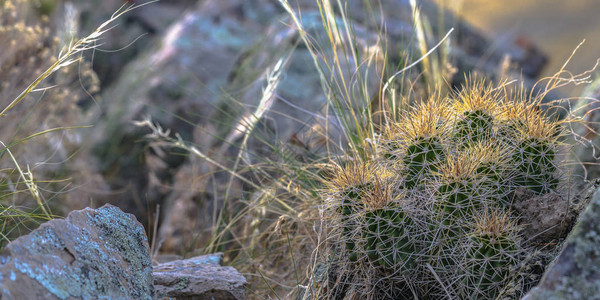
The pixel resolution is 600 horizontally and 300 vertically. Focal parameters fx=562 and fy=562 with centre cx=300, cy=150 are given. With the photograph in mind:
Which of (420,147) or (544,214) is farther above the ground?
(420,147)

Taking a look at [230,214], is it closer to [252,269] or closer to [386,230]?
[252,269]

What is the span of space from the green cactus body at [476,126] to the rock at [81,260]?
1150 mm

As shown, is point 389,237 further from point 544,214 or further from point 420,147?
point 544,214

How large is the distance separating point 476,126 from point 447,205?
1.13 feet

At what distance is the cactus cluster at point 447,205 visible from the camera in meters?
1.71

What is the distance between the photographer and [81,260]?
4.75ft

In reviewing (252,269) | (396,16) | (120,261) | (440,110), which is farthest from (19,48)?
(396,16)

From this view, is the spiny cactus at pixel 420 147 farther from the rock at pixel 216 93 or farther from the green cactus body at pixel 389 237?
the rock at pixel 216 93

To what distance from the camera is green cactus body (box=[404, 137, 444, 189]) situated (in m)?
1.92

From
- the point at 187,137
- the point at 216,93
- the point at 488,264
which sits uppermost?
the point at 488,264

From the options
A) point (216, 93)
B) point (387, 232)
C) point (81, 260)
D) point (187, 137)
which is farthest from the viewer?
point (187, 137)

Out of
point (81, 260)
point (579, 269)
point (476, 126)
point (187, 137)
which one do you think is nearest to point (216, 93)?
point (187, 137)

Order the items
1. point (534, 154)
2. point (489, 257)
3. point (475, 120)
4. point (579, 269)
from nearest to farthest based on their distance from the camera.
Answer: point (579, 269) < point (489, 257) < point (534, 154) < point (475, 120)

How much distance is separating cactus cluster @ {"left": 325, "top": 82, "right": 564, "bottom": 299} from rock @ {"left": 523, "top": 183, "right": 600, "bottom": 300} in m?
0.40
